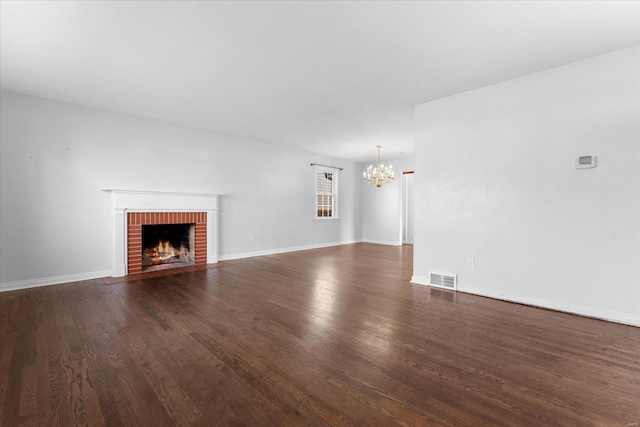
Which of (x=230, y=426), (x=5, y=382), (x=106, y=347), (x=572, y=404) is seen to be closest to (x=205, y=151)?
(x=106, y=347)

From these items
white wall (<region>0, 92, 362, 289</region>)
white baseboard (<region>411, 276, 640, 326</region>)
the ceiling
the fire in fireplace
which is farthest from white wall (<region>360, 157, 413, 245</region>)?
the fire in fireplace

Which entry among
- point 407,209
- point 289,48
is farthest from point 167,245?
point 407,209

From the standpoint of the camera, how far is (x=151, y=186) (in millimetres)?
5016

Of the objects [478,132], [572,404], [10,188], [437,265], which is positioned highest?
[478,132]

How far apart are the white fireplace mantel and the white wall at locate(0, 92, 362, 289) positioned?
195 mm

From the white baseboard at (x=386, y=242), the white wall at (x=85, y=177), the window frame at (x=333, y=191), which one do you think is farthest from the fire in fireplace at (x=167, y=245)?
the white baseboard at (x=386, y=242)

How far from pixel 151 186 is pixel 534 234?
568 centimetres

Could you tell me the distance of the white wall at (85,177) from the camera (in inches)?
151

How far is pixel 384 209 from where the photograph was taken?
29.8 ft

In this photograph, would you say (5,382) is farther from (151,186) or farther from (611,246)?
(611,246)

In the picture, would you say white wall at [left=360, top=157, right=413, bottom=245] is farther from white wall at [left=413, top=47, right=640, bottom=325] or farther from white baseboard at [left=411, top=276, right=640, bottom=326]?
white baseboard at [left=411, top=276, right=640, bottom=326]

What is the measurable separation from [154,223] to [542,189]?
563cm

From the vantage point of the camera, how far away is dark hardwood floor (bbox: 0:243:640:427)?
151 centimetres

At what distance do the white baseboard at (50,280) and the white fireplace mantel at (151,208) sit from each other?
205 mm
